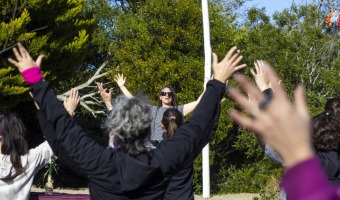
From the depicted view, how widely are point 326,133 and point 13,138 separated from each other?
2223 mm

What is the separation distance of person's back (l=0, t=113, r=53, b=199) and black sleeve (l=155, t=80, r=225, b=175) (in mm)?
1932

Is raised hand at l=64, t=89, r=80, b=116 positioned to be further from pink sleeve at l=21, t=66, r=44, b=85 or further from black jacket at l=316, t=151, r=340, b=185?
black jacket at l=316, t=151, r=340, b=185

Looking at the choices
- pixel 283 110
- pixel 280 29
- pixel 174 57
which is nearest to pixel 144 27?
pixel 174 57

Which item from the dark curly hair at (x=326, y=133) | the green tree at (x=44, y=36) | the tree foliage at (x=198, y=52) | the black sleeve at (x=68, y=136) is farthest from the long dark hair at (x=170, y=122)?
the tree foliage at (x=198, y=52)

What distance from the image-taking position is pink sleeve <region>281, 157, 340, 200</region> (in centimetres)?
133

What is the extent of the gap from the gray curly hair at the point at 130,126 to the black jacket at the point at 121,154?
0.19 ft

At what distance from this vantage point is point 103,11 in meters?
22.5

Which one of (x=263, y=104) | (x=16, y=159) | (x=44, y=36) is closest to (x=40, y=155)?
(x=16, y=159)

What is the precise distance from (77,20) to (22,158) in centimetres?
1275

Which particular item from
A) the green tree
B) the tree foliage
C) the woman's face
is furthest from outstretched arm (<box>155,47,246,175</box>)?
the tree foliage

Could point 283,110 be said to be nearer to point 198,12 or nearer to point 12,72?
point 12,72

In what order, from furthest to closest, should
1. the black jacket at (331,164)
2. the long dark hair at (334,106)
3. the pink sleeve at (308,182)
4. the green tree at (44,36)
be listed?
1. the green tree at (44,36)
2. the long dark hair at (334,106)
3. the black jacket at (331,164)
4. the pink sleeve at (308,182)

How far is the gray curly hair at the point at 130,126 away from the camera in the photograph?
3.36m

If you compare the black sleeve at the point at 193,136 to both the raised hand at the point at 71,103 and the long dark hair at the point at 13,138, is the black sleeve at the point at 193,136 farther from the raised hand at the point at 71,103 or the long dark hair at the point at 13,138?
the long dark hair at the point at 13,138
